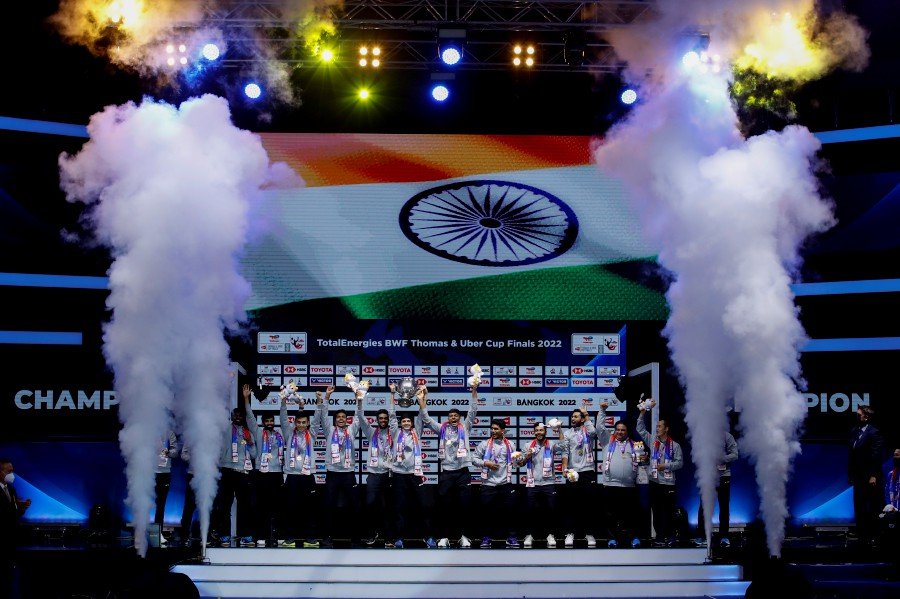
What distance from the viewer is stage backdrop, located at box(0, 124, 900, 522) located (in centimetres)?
1293

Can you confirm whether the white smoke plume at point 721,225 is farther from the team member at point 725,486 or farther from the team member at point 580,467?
the team member at point 580,467

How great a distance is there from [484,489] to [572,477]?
1026 mm

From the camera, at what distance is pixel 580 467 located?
1159 cm

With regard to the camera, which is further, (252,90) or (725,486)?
(252,90)

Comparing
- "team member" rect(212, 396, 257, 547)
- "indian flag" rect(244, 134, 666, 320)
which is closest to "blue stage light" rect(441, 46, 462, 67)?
"indian flag" rect(244, 134, 666, 320)

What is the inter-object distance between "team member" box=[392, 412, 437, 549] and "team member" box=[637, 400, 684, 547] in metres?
2.55

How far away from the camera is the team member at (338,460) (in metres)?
11.6

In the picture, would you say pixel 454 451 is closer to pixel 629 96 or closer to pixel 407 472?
pixel 407 472

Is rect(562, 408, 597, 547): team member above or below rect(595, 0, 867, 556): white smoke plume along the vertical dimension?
below

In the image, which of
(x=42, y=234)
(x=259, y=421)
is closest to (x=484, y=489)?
(x=259, y=421)

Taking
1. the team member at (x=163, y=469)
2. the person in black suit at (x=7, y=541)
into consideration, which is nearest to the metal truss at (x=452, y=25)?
the team member at (x=163, y=469)

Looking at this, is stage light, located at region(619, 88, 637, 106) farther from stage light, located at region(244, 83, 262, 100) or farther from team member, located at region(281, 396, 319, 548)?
team member, located at region(281, 396, 319, 548)

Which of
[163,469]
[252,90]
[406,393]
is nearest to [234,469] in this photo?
[163,469]

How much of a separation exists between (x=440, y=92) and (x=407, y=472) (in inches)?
187
